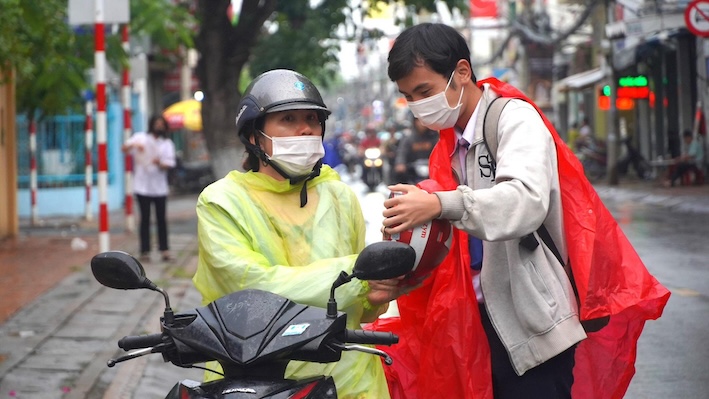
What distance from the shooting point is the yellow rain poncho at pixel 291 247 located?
2.92 meters

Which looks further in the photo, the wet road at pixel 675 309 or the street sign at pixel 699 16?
the street sign at pixel 699 16

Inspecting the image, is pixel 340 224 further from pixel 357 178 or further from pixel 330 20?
pixel 357 178

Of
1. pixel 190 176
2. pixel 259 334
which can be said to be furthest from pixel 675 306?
pixel 190 176

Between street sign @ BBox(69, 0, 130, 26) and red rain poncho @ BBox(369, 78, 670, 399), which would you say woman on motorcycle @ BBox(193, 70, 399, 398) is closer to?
red rain poncho @ BBox(369, 78, 670, 399)

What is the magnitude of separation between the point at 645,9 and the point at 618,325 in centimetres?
2120

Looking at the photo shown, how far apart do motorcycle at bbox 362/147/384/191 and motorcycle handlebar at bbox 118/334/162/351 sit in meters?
26.3

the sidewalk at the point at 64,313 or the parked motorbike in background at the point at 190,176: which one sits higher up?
the parked motorbike in background at the point at 190,176

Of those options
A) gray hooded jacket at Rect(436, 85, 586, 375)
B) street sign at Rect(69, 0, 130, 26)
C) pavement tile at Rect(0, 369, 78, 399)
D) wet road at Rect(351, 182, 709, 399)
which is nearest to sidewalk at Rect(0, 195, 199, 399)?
pavement tile at Rect(0, 369, 78, 399)

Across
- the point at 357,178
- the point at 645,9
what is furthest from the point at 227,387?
the point at 357,178

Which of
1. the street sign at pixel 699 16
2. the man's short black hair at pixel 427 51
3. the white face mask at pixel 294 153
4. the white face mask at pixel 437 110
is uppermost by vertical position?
the street sign at pixel 699 16

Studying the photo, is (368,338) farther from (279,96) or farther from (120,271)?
(279,96)

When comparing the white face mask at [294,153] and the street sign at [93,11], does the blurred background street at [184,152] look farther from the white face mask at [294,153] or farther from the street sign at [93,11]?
the white face mask at [294,153]

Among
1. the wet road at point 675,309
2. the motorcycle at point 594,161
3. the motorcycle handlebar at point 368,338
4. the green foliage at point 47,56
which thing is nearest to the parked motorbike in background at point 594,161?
the motorcycle at point 594,161

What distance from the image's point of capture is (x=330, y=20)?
20125 mm
